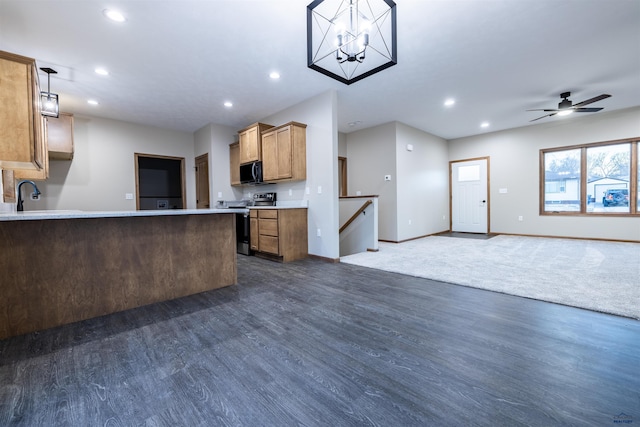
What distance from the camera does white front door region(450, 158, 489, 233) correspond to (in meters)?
7.21

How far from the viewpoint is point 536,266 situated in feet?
12.2

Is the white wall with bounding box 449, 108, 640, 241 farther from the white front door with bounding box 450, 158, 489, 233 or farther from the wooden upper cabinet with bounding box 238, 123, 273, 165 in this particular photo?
the wooden upper cabinet with bounding box 238, 123, 273, 165

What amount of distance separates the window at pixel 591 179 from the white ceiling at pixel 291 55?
1.01 metres

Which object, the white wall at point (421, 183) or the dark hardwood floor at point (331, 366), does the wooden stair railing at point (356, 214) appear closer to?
the white wall at point (421, 183)

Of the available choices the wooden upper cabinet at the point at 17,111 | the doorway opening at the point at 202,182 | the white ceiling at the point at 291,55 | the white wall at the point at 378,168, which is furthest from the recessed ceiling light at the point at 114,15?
the white wall at the point at 378,168

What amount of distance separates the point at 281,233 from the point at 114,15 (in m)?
3.06

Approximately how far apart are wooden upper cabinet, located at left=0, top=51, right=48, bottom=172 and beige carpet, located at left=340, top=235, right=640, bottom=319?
3.68 metres

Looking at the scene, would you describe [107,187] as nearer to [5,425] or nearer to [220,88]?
[220,88]

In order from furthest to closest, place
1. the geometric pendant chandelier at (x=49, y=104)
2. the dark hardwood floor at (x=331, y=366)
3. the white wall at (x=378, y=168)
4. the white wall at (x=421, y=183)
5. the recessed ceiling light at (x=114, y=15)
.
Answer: the white wall at (x=421, y=183) < the white wall at (x=378, y=168) < the geometric pendant chandelier at (x=49, y=104) < the recessed ceiling light at (x=114, y=15) < the dark hardwood floor at (x=331, y=366)

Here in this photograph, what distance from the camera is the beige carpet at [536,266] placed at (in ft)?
8.46

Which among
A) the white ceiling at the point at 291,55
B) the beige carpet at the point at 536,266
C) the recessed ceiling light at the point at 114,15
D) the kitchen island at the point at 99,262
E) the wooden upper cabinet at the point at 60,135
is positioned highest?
the white ceiling at the point at 291,55

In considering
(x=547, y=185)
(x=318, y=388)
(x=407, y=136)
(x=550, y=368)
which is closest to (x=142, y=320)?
(x=318, y=388)

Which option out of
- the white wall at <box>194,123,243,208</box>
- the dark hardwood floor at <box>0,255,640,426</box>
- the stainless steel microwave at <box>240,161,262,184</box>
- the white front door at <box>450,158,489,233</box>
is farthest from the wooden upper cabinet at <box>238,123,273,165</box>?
the white front door at <box>450,158,489,233</box>

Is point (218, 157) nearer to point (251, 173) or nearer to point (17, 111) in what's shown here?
point (251, 173)
